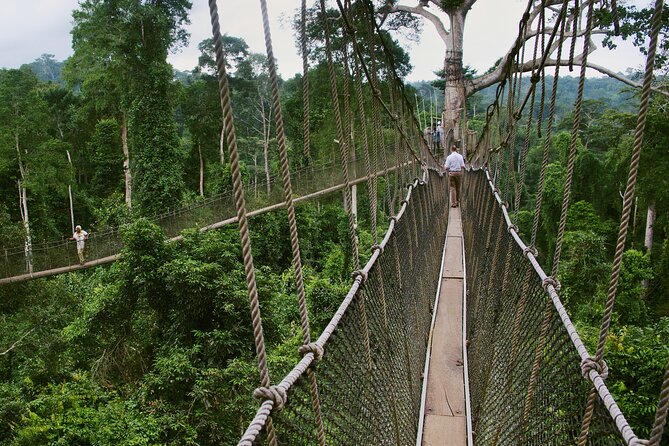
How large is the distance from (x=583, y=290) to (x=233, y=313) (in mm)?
6271

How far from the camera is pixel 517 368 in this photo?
5.47ft

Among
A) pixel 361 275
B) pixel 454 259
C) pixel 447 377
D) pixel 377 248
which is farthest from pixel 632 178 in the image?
pixel 454 259

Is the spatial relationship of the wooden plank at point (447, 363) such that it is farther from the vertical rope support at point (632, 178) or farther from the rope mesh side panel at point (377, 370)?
the vertical rope support at point (632, 178)

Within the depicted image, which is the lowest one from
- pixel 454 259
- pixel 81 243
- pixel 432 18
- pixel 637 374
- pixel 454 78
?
pixel 637 374

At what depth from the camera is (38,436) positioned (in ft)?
15.7

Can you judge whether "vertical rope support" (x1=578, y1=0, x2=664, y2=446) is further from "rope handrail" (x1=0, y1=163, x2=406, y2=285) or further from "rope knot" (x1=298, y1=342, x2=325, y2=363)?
"rope handrail" (x1=0, y1=163, x2=406, y2=285)

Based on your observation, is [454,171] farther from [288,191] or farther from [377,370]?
[288,191]

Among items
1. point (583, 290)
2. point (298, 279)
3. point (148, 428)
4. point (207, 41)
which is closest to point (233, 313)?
point (148, 428)

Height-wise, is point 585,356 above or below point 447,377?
above

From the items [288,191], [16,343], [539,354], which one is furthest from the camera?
[16,343]

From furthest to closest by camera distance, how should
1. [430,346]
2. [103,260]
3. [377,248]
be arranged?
[103,260]
[430,346]
[377,248]

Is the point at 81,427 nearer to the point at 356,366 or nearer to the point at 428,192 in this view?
the point at 428,192

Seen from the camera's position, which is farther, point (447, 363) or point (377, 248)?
point (447, 363)

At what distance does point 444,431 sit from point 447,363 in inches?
23.6
